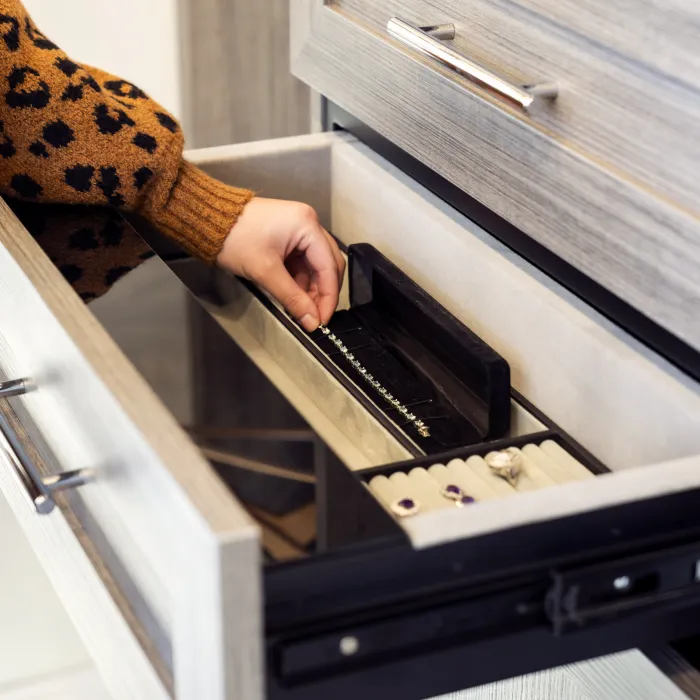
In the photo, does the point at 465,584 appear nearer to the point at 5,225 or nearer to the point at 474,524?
the point at 474,524

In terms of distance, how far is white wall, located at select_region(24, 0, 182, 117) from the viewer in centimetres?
142

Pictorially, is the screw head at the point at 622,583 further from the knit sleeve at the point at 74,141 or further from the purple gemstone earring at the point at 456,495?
the knit sleeve at the point at 74,141

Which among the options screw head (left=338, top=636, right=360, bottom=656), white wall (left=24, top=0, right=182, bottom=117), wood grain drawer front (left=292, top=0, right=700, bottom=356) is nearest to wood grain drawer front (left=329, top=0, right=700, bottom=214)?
wood grain drawer front (left=292, top=0, right=700, bottom=356)

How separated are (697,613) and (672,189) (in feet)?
0.62

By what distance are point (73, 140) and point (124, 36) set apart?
785 millimetres

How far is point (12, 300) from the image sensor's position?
57 cm

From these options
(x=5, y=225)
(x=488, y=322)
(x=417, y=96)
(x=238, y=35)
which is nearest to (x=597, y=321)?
(x=488, y=322)

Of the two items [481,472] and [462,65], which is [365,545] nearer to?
[481,472]

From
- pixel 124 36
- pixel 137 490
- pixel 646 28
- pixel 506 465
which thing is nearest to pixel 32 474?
pixel 137 490

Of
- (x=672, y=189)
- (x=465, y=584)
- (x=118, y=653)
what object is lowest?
(x=118, y=653)

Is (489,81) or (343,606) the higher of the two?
(489,81)

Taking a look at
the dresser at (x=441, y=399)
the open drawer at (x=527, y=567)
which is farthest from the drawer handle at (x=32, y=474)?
the open drawer at (x=527, y=567)

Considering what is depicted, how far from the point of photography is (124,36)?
1454mm

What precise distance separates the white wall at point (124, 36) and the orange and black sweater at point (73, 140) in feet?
2.29
